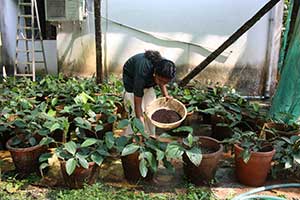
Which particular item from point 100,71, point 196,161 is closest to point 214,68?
point 100,71

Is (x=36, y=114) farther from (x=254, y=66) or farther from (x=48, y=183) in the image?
(x=254, y=66)

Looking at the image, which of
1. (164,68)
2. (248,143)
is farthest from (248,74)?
(164,68)

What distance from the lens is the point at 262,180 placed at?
8.96 ft

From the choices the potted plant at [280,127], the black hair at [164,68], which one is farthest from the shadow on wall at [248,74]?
the black hair at [164,68]

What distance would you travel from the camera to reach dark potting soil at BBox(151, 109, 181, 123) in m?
3.00

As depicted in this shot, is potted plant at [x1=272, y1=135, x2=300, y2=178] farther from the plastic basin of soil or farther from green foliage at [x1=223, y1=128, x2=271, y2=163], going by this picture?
the plastic basin of soil

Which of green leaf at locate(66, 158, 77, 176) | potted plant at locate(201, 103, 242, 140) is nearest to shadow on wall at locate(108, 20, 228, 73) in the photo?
potted plant at locate(201, 103, 242, 140)

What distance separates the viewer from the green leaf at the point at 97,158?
98.7 inches

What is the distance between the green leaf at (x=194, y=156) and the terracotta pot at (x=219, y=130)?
1.12m

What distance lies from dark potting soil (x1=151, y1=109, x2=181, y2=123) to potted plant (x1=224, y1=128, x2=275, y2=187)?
546mm

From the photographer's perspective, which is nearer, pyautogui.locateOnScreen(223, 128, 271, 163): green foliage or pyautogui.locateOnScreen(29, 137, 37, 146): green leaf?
pyautogui.locateOnScreen(223, 128, 271, 163): green foliage

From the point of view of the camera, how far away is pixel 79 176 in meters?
2.54

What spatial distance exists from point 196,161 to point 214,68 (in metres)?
3.52

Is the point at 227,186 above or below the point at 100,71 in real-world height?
below
